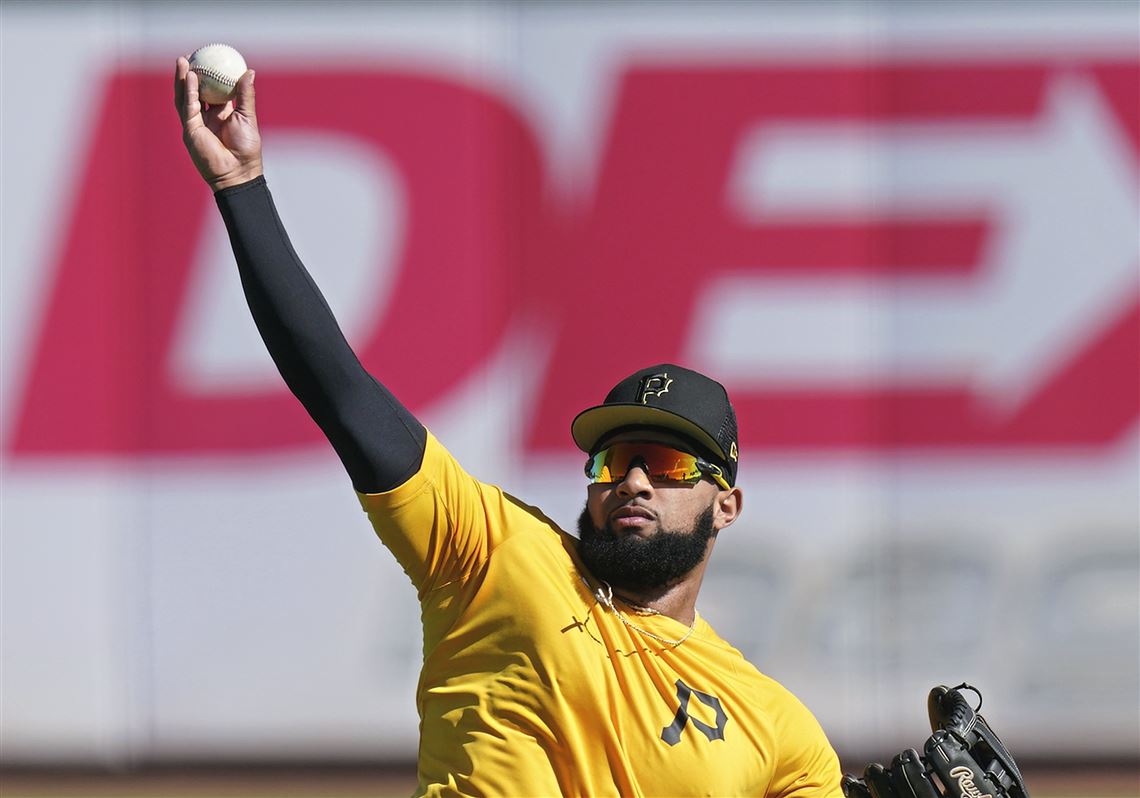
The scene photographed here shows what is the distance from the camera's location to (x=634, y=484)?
2.83 meters

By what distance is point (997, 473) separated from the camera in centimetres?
667

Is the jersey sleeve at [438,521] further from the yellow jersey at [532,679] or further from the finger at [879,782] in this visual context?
the finger at [879,782]

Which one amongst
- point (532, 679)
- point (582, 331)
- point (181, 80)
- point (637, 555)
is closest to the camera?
point (181, 80)

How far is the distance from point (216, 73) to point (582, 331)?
426 cm

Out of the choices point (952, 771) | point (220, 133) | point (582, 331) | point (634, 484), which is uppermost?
point (582, 331)

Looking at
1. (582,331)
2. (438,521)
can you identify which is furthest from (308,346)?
(582,331)

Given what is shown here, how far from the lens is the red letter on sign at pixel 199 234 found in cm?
671

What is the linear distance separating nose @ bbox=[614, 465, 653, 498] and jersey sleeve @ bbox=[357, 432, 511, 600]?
0.76 ft

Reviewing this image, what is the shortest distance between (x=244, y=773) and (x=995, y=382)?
3.70m

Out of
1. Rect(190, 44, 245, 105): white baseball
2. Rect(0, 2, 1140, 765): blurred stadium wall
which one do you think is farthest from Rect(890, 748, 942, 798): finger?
Rect(0, 2, 1140, 765): blurred stadium wall

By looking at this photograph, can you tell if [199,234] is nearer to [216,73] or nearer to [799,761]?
[216,73]

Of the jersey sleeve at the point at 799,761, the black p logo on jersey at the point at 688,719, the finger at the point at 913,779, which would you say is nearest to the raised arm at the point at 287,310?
the black p logo on jersey at the point at 688,719

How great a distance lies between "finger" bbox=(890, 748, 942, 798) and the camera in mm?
3043

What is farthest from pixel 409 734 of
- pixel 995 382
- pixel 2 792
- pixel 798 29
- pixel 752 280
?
pixel 798 29
